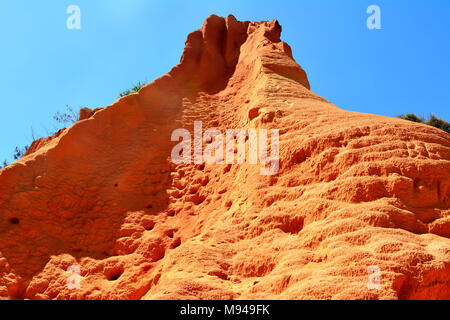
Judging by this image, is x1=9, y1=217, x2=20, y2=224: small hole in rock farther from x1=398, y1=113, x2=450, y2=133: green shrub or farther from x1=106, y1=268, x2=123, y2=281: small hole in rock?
x1=398, y1=113, x2=450, y2=133: green shrub

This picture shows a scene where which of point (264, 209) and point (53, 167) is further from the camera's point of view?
point (53, 167)

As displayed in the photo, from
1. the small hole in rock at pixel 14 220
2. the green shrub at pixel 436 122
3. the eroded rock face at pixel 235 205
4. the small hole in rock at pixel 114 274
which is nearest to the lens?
the eroded rock face at pixel 235 205

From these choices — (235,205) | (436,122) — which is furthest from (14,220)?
(436,122)

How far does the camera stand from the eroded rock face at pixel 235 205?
12.2 ft

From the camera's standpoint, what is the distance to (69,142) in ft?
22.2

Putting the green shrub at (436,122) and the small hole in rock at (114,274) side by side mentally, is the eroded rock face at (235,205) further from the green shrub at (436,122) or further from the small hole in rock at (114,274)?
the green shrub at (436,122)

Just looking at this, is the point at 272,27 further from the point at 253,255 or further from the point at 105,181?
the point at 253,255

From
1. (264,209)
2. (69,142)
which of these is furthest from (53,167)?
(264,209)

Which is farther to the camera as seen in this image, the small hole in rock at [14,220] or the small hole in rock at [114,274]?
the small hole in rock at [14,220]

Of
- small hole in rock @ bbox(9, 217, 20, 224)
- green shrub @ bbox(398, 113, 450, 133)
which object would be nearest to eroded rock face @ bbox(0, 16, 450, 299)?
small hole in rock @ bbox(9, 217, 20, 224)

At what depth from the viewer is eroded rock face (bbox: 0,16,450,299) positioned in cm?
372

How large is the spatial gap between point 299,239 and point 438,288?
1.27 metres

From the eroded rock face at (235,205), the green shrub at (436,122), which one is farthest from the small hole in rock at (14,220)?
the green shrub at (436,122)

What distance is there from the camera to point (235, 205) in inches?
205
